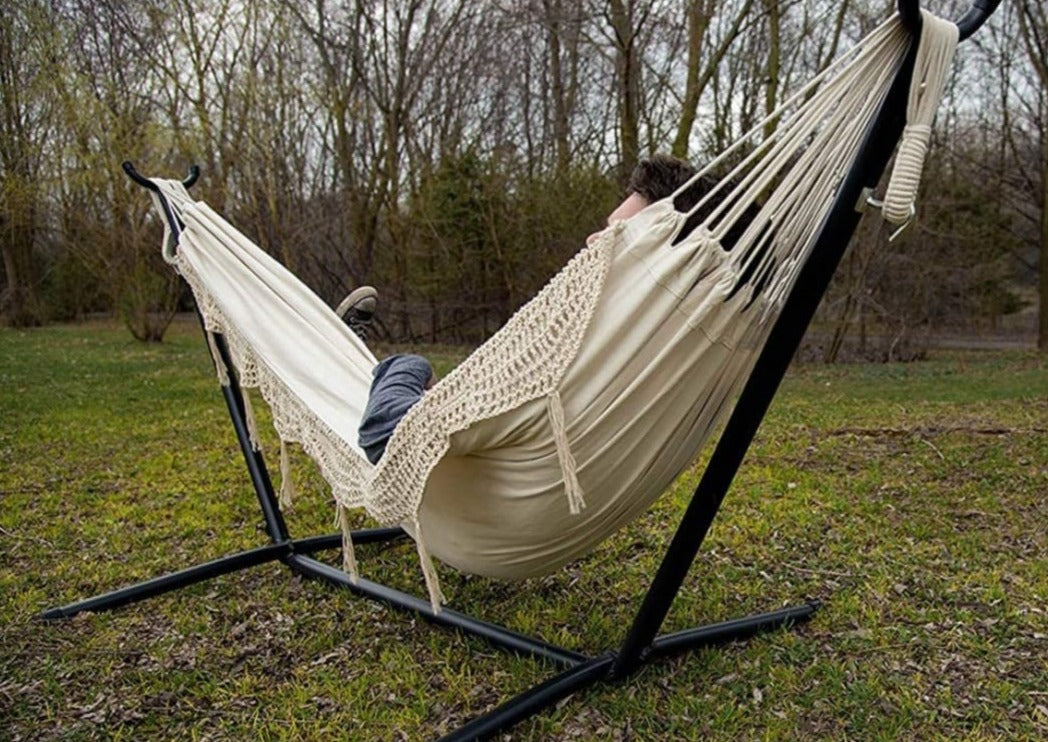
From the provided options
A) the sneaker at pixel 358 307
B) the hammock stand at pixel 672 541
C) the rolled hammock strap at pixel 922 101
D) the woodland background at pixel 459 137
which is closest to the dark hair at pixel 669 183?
the hammock stand at pixel 672 541

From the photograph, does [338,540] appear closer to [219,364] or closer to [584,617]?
[219,364]

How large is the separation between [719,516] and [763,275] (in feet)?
5.63

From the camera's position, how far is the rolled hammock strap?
3.11 feet

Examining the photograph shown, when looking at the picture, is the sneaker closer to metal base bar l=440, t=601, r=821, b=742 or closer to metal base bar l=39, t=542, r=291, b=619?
metal base bar l=39, t=542, r=291, b=619

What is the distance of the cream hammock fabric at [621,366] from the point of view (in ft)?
3.54

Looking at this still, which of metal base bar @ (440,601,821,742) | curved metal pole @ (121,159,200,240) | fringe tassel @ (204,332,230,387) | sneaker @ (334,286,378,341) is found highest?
curved metal pole @ (121,159,200,240)

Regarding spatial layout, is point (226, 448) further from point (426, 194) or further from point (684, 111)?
point (426, 194)

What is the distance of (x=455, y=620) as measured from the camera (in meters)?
1.81

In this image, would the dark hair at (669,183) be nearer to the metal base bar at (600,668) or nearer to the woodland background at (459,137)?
the metal base bar at (600,668)

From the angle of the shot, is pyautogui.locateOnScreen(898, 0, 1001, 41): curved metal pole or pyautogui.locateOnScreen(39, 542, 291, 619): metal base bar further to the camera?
pyautogui.locateOnScreen(39, 542, 291, 619): metal base bar

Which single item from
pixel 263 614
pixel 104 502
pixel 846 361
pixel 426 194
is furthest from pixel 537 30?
pixel 263 614

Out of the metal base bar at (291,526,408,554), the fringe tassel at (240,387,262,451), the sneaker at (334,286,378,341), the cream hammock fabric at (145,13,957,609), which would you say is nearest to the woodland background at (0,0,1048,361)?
the sneaker at (334,286,378,341)

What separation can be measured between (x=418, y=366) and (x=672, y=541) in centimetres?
69

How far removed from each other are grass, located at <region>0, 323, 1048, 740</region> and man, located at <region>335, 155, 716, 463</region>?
1.85ft
